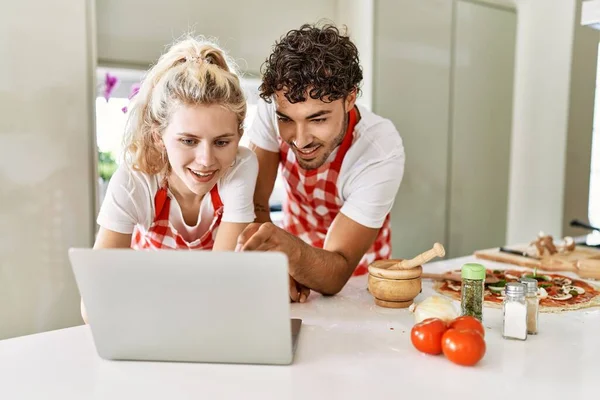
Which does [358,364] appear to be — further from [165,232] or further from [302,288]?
[165,232]

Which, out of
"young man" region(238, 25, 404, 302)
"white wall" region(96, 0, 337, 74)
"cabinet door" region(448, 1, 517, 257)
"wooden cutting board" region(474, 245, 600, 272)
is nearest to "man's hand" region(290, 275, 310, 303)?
"young man" region(238, 25, 404, 302)

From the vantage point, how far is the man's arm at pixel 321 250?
4.33 feet

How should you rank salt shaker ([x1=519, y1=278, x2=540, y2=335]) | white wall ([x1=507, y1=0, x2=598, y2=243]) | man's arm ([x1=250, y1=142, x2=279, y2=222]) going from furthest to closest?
white wall ([x1=507, y1=0, x2=598, y2=243]) → man's arm ([x1=250, y1=142, x2=279, y2=222]) → salt shaker ([x1=519, y1=278, x2=540, y2=335])

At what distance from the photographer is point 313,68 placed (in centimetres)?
146

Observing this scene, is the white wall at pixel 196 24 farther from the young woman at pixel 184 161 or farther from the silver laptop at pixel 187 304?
the silver laptop at pixel 187 304

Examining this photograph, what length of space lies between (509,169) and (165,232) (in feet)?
8.68

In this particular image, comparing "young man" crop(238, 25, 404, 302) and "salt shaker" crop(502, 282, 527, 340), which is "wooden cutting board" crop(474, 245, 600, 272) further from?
"salt shaker" crop(502, 282, 527, 340)

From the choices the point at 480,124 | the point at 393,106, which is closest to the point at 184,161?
the point at 393,106

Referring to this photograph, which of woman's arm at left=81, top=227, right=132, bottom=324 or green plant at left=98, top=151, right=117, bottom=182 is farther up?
green plant at left=98, top=151, right=117, bottom=182

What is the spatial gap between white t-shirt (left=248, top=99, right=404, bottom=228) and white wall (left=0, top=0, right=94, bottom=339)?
72 cm

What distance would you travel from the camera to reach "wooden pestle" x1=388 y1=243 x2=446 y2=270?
3.90 feet

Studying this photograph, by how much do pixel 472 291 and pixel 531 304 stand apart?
12 centimetres

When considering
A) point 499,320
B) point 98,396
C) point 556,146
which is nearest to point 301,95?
point 499,320

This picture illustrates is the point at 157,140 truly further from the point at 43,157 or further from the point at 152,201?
the point at 43,157
